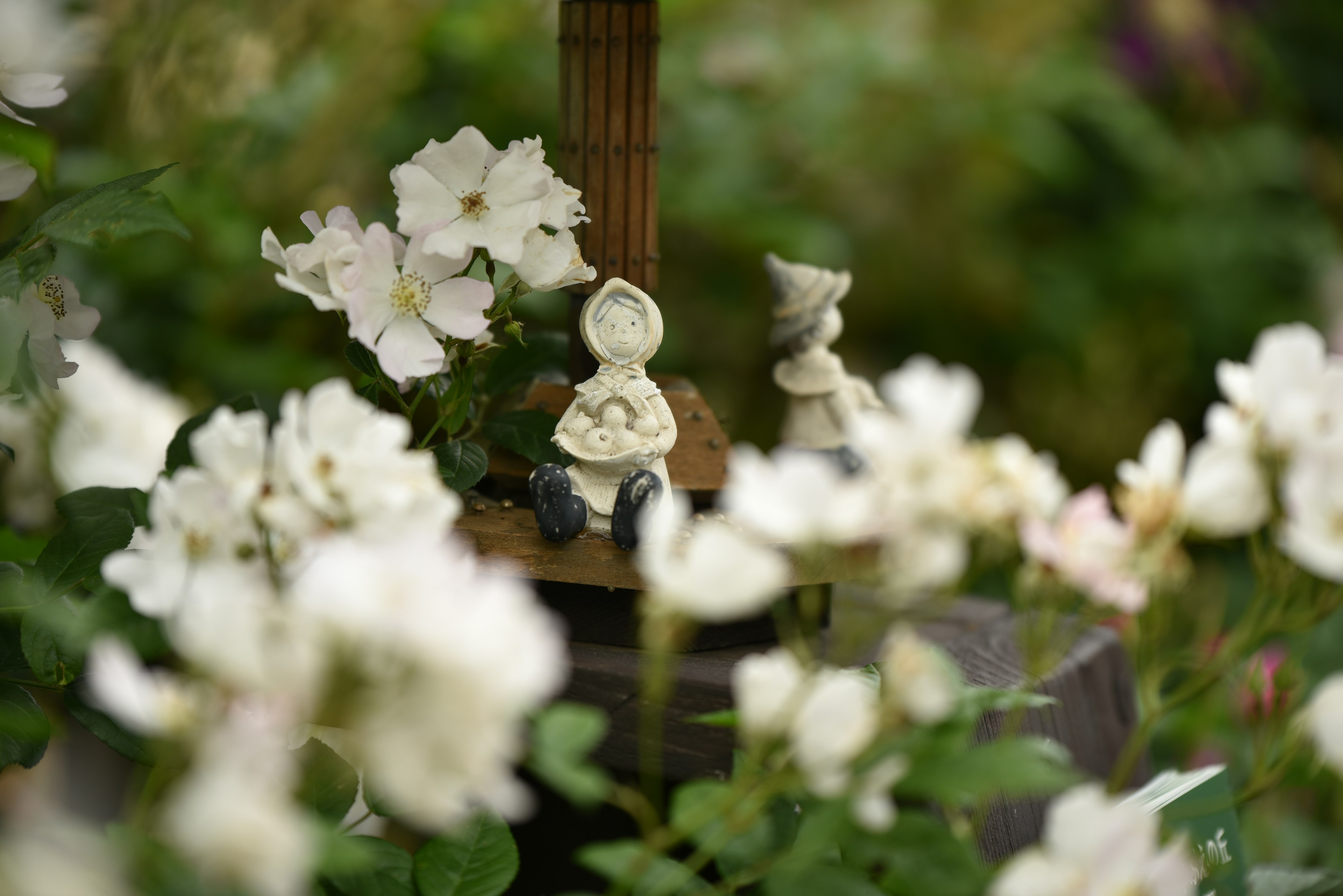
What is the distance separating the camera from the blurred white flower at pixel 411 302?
0.55 metres

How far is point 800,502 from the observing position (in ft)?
1.23

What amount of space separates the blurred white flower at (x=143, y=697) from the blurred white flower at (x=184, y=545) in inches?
1.9

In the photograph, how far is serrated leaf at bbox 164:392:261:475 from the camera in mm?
599

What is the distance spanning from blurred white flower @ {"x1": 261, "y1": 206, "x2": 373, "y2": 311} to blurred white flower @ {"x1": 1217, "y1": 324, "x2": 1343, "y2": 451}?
39cm

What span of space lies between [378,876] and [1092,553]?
332mm

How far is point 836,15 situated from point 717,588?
2.37 m

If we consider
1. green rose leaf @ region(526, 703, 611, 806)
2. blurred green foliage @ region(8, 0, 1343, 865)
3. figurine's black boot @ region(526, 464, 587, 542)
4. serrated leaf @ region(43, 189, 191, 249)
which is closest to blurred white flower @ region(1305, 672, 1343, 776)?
green rose leaf @ region(526, 703, 611, 806)

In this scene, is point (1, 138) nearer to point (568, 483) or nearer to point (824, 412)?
point (568, 483)

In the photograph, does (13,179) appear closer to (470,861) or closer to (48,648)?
(48,648)

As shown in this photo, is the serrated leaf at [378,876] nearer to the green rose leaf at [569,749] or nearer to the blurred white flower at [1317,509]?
the green rose leaf at [569,749]

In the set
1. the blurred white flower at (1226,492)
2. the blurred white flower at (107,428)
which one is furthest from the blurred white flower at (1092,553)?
the blurred white flower at (107,428)

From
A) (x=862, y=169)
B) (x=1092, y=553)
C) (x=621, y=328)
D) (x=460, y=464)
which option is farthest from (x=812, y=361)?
(x=862, y=169)

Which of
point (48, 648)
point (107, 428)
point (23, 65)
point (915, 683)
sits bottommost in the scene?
point (107, 428)

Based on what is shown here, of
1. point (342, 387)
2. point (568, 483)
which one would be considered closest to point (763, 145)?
point (568, 483)
